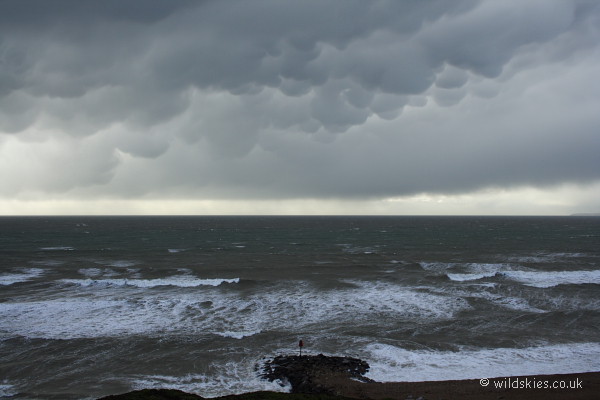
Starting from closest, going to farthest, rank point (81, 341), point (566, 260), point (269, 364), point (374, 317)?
point (269, 364), point (81, 341), point (374, 317), point (566, 260)

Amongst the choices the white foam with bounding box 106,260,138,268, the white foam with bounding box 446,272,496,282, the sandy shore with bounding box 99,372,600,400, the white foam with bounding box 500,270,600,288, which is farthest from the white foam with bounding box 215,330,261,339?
the white foam with bounding box 106,260,138,268

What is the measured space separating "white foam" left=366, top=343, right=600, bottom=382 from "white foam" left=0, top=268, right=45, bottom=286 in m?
38.8

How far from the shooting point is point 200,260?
63.8 metres

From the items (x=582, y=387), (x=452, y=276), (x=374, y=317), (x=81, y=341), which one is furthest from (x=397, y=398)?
(x=452, y=276)

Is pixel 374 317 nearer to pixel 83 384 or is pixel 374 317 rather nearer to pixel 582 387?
pixel 582 387

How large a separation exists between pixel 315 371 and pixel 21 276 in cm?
4158

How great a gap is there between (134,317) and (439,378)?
21.2 m

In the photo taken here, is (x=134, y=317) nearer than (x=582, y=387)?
No

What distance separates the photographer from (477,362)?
2150cm

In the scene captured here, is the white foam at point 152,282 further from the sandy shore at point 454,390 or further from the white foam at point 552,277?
the white foam at point 552,277

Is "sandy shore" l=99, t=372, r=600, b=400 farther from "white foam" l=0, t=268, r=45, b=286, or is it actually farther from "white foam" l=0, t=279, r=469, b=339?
"white foam" l=0, t=268, r=45, b=286

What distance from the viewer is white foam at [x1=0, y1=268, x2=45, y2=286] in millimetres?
42938

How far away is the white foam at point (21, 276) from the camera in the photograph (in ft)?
141

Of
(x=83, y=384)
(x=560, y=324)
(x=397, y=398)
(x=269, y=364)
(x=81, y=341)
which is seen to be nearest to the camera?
(x=397, y=398)
